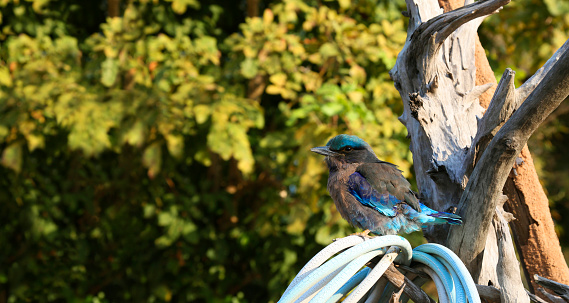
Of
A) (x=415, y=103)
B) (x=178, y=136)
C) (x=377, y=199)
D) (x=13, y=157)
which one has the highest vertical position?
(x=415, y=103)

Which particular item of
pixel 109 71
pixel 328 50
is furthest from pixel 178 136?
pixel 328 50

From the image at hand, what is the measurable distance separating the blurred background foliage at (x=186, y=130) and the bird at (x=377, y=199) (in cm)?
138

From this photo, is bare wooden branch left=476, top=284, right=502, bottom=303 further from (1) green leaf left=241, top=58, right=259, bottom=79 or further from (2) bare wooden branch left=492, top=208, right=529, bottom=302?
(1) green leaf left=241, top=58, right=259, bottom=79

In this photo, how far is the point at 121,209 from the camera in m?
4.61

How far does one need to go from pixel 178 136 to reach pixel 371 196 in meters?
2.14

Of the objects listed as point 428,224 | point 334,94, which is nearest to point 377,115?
point 334,94

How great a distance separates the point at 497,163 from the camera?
137cm

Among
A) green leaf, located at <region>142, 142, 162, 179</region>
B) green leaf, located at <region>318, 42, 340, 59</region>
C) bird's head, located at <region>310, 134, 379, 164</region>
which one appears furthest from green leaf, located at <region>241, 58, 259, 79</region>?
bird's head, located at <region>310, 134, 379, 164</region>

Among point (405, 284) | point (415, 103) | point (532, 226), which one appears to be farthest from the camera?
point (532, 226)

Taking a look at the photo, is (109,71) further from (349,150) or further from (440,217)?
(440,217)

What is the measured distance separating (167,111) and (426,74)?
7.52ft

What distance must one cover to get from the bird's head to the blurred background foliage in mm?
1259

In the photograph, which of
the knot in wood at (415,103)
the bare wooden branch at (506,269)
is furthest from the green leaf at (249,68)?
the bare wooden branch at (506,269)

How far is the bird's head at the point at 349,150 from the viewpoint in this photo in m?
1.96
